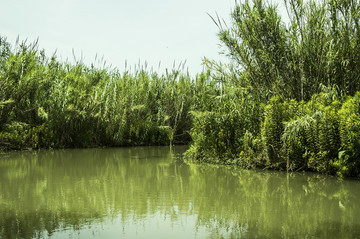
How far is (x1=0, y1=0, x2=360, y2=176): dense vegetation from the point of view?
8680 mm

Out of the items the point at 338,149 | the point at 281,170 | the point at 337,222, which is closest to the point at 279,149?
the point at 281,170

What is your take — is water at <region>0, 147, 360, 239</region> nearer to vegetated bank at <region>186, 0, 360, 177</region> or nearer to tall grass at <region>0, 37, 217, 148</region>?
vegetated bank at <region>186, 0, 360, 177</region>

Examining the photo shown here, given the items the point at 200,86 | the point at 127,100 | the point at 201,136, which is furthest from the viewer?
the point at 200,86

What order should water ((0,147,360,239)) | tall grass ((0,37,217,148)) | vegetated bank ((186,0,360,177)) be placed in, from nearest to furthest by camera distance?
water ((0,147,360,239)) → vegetated bank ((186,0,360,177)) → tall grass ((0,37,217,148))

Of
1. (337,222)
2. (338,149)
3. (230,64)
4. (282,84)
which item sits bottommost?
(337,222)

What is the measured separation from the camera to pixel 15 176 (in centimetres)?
877

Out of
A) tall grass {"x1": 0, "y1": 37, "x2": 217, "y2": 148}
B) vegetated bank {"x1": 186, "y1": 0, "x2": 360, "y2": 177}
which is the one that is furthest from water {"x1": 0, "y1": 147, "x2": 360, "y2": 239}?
tall grass {"x1": 0, "y1": 37, "x2": 217, "y2": 148}

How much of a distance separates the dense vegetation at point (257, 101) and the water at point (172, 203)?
701 millimetres

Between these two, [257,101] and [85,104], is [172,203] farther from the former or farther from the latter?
[85,104]

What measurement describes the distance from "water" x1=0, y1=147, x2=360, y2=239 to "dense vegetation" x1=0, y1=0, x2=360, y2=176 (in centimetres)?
A: 70

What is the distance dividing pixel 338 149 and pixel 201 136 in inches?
159

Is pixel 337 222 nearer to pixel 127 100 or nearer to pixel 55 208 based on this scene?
pixel 55 208

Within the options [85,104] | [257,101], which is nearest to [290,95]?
[257,101]

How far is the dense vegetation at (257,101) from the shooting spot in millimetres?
8680
